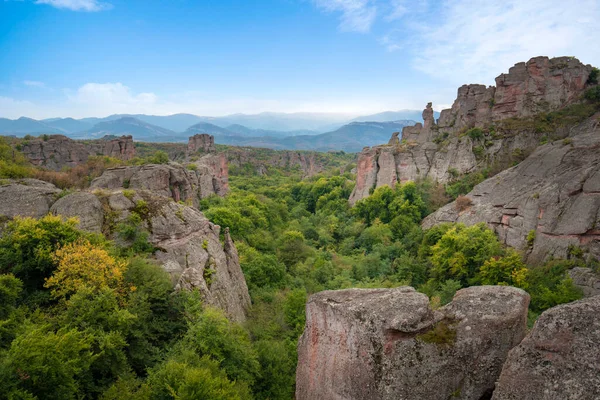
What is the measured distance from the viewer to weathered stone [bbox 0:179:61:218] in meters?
16.5

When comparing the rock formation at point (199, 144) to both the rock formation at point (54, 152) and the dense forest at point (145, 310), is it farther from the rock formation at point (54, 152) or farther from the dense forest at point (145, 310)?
the dense forest at point (145, 310)

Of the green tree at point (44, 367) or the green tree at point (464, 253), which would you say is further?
the green tree at point (464, 253)

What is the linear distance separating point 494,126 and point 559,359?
45783mm

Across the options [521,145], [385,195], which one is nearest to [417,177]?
[385,195]

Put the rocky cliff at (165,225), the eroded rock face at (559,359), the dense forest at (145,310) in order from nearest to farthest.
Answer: the eroded rock face at (559,359), the dense forest at (145,310), the rocky cliff at (165,225)

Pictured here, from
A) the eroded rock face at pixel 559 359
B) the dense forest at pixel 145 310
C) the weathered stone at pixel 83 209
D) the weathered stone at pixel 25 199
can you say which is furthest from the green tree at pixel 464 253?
the weathered stone at pixel 25 199

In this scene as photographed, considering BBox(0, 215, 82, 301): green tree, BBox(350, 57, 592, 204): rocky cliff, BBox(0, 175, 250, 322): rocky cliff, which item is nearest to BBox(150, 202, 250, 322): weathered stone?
BBox(0, 175, 250, 322): rocky cliff

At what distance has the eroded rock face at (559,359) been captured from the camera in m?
5.97

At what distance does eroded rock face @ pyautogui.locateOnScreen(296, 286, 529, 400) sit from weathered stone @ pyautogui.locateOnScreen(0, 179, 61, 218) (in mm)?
17519

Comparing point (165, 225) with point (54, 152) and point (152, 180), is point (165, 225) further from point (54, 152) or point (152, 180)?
point (54, 152)

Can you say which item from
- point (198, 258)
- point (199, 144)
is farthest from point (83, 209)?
point (199, 144)

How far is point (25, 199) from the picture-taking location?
17.3 meters

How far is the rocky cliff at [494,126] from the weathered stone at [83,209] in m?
41.8

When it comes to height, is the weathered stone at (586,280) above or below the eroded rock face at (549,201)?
below
